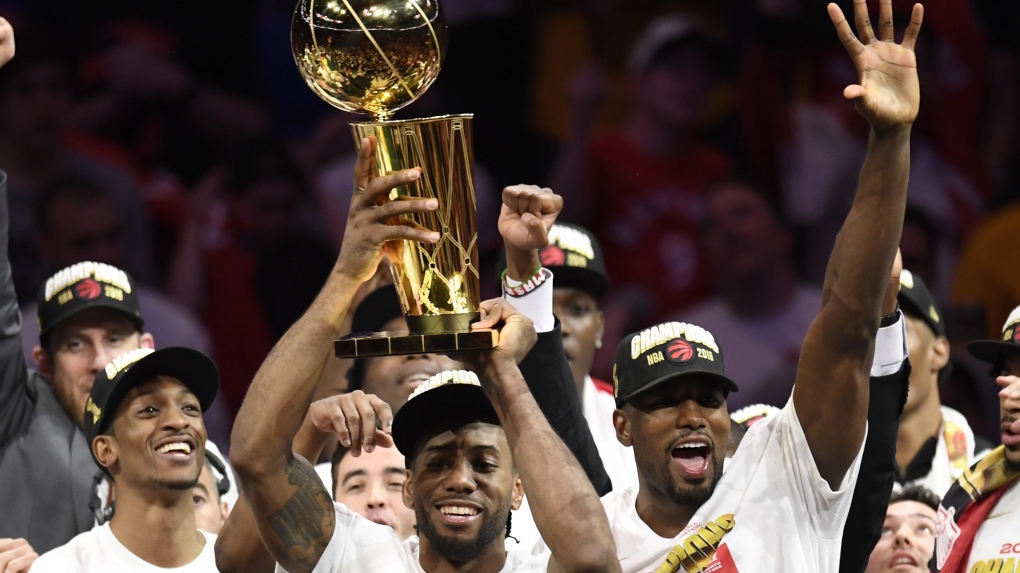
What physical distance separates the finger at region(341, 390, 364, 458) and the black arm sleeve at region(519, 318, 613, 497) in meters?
0.52

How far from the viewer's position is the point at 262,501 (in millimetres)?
3350

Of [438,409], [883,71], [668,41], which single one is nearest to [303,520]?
[438,409]

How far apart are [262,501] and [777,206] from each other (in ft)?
14.9

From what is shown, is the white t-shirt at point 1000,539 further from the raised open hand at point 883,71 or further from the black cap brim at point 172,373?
the black cap brim at point 172,373

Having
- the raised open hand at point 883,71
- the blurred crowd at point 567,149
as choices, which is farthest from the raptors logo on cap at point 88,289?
the blurred crowd at point 567,149

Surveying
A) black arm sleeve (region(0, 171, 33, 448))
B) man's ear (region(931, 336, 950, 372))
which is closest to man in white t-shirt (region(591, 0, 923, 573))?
man's ear (region(931, 336, 950, 372))

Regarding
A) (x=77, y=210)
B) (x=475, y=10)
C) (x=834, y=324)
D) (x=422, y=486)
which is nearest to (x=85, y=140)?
(x=77, y=210)

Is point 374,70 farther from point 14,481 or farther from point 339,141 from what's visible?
point 339,141

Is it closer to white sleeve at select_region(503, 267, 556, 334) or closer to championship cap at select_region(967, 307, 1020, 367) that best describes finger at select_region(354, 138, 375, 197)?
white sleeve at select_region(503, 267, 556, 334)

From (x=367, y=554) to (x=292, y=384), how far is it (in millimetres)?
451

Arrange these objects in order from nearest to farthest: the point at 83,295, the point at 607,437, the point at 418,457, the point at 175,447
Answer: the point at 418,457
the point at 175,447
the point at 83,295
the point at 607,437

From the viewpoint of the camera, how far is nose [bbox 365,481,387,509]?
423 cm

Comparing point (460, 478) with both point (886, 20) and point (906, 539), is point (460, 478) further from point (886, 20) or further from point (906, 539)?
point (906, 539)

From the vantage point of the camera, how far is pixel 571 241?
4855mm
